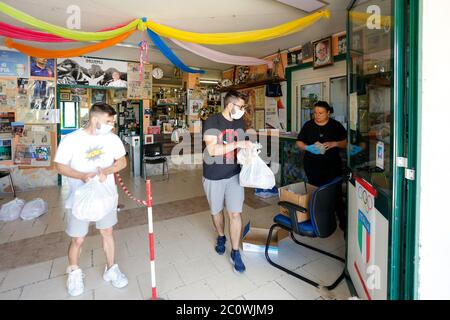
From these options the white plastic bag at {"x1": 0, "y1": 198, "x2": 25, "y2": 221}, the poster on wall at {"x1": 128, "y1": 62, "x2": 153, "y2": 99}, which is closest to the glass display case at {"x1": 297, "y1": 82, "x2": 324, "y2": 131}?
the poster on wall at {"x1": 128, "y1": 62, "x2": 153, "y2": 99}

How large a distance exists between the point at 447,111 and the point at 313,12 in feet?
8.72

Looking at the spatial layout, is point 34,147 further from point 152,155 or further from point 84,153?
point 84,153

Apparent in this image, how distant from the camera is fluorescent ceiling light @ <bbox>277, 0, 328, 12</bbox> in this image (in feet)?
9.77

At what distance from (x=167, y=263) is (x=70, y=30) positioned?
2662 mm

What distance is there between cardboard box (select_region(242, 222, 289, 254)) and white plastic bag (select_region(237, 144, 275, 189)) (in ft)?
2.29

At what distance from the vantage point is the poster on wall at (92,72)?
516cm

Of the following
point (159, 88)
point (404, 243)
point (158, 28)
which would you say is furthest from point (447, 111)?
point (159, 88)

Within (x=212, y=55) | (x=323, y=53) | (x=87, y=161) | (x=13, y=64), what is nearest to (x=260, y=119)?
(x=323, y=53)

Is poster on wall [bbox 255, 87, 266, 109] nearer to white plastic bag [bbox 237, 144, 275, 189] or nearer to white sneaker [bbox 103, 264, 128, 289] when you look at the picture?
white plastic bag [bbox 237, 144, 275, 189]

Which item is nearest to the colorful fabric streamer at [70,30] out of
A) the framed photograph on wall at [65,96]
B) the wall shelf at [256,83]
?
the wall shelf at [256,83]

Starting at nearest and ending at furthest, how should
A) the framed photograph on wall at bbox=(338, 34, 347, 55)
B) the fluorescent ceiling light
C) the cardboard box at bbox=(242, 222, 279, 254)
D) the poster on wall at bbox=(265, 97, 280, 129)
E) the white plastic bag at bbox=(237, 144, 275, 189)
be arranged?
the white plastic bag at bbox=(237, 144, 275, 189), the cardboard box at bbox=(242, 222, 279, 254), the fluorescent ceiling light, the framed photograph on wall at bbox=(338, 34, 347, 55), the poster on wall at bbox=(265, 97, 280, 129)
